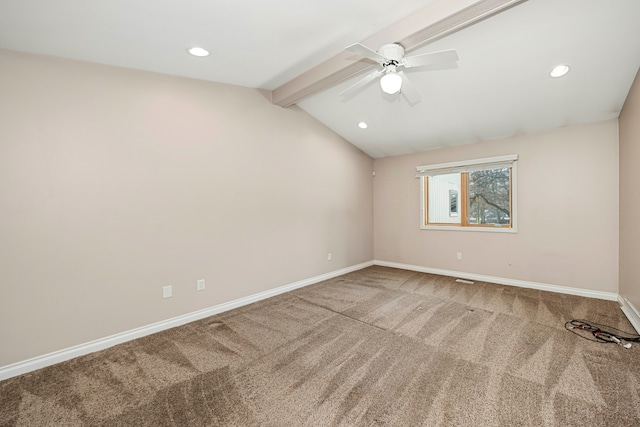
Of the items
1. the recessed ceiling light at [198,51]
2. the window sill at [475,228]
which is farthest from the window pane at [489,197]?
the recessed ceiling light at [198,51]

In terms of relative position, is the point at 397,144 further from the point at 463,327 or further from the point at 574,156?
the point at 463,327

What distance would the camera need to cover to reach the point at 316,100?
13.1 feet

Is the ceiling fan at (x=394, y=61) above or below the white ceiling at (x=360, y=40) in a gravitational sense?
below

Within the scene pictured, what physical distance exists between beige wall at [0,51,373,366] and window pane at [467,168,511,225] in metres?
3.09

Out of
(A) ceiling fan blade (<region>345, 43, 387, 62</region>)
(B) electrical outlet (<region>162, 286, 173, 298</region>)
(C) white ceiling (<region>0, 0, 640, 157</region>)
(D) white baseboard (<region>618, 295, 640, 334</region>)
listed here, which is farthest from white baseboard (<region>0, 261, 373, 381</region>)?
(D) white baseboard (<region>618, 295, 640, 334</region>)

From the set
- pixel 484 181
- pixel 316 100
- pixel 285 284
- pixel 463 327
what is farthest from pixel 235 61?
pixel 484 181

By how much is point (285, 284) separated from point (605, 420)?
10.9 ft

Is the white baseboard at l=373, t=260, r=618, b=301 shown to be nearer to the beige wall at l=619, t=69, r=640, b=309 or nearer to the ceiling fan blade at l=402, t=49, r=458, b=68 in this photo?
the beige wall at l=619, t=69, r=640, b=309

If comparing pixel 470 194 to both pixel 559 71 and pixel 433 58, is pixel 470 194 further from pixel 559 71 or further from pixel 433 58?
pixel 433 58

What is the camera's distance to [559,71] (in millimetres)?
2768

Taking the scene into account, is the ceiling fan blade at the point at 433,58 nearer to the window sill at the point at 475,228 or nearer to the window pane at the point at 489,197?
the window pane at the point at 489,197

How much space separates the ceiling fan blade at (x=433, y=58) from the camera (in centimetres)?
201

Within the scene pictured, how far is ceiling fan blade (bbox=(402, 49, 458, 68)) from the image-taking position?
2005 millimetres

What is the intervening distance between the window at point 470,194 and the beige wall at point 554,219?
14 cm
